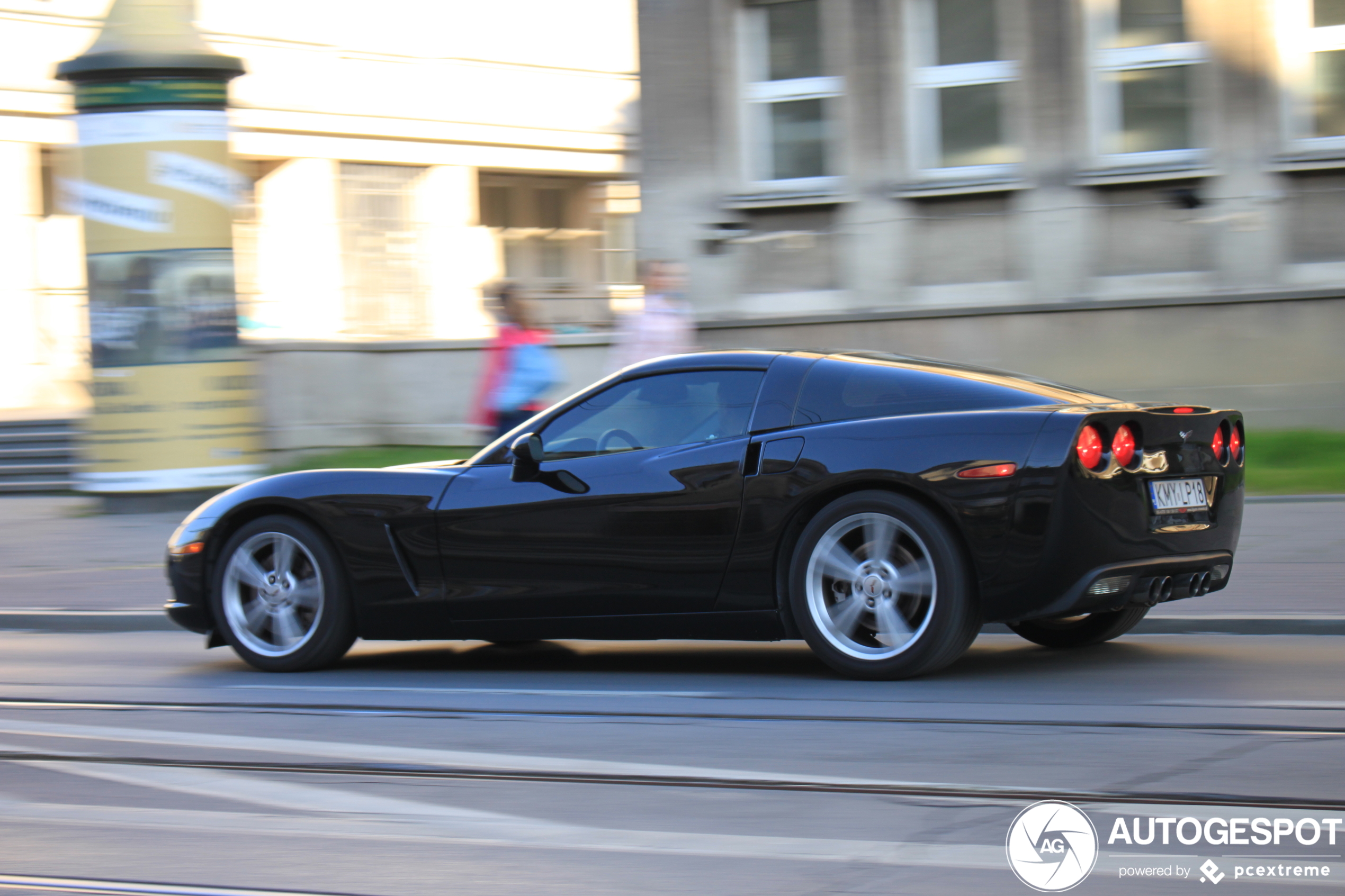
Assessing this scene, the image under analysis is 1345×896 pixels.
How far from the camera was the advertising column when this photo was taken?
13.7 meters

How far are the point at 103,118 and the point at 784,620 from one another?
387 inches

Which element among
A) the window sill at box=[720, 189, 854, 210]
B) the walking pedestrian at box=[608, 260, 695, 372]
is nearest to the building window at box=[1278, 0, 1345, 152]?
the window sill at box=[720, 189, 854, 210]

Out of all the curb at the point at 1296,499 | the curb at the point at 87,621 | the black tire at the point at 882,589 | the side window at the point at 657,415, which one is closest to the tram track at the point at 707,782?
the black tire at the point at 882,589

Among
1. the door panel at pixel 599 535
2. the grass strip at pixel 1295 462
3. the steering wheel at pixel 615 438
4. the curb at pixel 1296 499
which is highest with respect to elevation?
the steering wheel at pixel 615 438

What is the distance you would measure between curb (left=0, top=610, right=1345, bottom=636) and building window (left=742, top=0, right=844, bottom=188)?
8.91 meters

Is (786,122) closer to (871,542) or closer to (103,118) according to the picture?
(103,118)

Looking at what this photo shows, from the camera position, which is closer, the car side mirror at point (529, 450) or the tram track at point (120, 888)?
the tram track at point (120, 888)

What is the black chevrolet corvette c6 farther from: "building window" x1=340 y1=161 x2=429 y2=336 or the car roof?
"building window" x1=340 y1=161 x2=429 y2=336

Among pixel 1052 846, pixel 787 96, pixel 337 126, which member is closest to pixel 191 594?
pixel 1052 846

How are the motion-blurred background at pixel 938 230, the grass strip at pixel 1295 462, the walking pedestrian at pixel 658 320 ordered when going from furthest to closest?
the motion-blurred background at pixel 938 230
the grass strip at pixel 1295 462
the walking pedestrian at pixel 658 320

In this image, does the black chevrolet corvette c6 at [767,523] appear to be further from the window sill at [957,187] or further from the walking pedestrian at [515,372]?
the window sill at [957,187]

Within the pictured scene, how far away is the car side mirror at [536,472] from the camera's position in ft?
20.9

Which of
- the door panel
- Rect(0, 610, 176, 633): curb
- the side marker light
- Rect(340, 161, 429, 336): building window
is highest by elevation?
Rect(340, 161, 429, 336): building window

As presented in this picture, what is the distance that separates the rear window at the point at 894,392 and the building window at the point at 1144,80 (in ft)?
32.4
